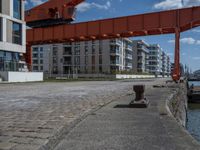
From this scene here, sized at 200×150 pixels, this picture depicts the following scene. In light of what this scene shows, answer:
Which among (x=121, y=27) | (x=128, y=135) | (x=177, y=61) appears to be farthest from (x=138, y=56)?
(x=128, y=135)

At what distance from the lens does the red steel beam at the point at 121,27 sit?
34.7m

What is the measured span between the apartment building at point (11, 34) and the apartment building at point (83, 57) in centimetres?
5239

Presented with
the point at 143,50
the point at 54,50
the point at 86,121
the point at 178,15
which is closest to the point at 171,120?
the point at 86,121

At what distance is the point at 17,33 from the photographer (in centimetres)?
4150

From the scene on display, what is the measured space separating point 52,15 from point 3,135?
43.5 meters

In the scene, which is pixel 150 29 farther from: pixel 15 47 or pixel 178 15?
pixel 15 47

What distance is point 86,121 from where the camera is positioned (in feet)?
25.2

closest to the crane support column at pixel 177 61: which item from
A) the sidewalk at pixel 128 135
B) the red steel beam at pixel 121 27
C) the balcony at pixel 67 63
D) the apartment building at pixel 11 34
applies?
the red steel beam at pixel 121 27

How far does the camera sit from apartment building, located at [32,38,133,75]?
99.4 m

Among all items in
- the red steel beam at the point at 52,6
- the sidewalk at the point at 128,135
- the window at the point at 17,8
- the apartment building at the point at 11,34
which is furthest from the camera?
the red steel beam at the point at 52,6

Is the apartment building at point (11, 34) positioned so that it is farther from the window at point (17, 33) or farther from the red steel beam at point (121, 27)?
the red steel beam at point (121, 27)

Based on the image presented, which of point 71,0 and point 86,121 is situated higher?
point 71,0

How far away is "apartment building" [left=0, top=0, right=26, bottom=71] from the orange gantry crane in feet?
15.3

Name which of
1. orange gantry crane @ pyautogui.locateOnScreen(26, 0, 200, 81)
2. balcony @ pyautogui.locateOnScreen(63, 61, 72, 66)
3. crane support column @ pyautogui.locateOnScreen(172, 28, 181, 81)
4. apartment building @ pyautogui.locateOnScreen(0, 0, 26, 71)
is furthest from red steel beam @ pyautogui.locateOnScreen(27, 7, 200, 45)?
balcony @ pyautogui.locateOnScreen(63, 61, 72, 66)
